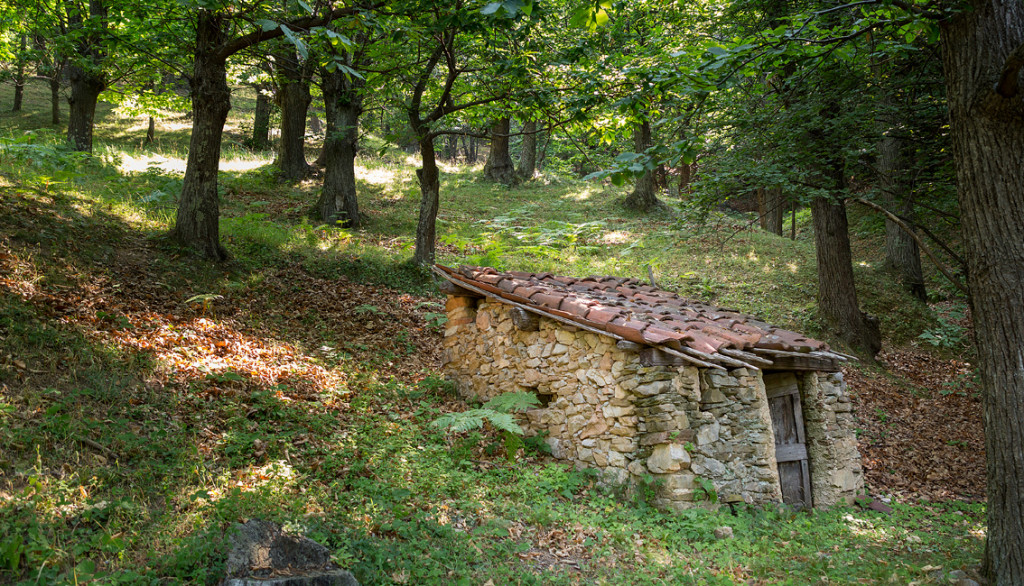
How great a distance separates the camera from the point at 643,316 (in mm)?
5949

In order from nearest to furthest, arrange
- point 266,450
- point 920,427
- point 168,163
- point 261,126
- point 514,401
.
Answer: point 266,450, point 514,401, point 920,427, point 168,163, point 261,126

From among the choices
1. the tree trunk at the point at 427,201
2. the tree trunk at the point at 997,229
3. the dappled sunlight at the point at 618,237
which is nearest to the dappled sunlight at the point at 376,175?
the dappled sunlight at the point at 618,237

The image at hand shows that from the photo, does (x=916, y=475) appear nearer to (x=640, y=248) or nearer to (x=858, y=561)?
(x=858, y=561)

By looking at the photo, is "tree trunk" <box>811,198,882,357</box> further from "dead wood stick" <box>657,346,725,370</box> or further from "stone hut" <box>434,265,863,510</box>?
"dead wood stick" <box>657,346,725,370</box>

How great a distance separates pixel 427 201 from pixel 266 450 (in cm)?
592

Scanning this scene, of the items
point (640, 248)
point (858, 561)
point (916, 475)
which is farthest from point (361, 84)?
point (916, 475)

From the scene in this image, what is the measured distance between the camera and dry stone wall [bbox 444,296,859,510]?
524 cm

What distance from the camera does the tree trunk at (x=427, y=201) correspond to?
9.41 meters

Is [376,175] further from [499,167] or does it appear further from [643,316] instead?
[643,316]

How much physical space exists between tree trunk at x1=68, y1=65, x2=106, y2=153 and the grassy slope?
3.27 meters

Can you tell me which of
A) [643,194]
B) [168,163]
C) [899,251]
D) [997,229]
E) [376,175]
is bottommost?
[899,251]

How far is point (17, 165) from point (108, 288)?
226 inches

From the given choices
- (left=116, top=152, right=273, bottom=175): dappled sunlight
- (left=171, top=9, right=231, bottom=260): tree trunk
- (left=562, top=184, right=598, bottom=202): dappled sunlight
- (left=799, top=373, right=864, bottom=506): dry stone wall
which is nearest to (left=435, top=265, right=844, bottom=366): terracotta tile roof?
(left=799, top=373, right=864, bottom=506): dry stone wall

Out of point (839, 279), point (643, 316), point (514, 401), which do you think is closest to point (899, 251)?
point (839, 279)
